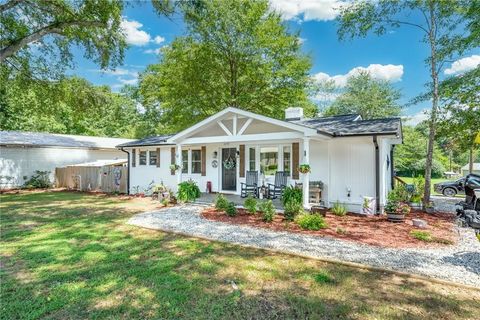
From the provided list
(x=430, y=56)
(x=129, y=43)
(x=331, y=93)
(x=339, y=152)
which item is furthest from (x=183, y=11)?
(x=331, y=93)

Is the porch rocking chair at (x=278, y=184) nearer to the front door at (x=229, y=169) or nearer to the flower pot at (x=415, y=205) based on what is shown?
the front door at (x=229, y=169)

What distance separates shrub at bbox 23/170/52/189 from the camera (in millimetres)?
17469

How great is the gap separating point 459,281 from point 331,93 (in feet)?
102

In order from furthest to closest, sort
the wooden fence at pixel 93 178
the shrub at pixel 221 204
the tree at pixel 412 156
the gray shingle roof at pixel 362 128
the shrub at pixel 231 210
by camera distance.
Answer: the tree at pixel 412 156 → the wooden fence at pixel 93 178 → the shrub at pixel 221 204 → the shrub at pixel 231 210 → the gray shingle roof at pixel 362 128

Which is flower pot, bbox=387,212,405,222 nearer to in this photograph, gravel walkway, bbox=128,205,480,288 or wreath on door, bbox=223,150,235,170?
gravel walkway, bbox=128,205,480,288

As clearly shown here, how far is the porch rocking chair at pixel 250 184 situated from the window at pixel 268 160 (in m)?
0.39

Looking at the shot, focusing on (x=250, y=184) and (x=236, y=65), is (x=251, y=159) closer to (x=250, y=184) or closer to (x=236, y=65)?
(x=250, y=184)

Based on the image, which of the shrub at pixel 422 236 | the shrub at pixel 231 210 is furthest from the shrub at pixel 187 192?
the shrub at pixel 422 236

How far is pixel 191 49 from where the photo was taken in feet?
60.7

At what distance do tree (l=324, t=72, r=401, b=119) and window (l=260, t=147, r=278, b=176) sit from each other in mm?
21803

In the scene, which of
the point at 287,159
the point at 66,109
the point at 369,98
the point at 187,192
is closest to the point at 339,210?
the point at 287,159

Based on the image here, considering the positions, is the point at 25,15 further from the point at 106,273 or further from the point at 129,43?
the point at 106,273

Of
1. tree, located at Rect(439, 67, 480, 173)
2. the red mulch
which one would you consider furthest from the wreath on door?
tree, located at Rect(439, 67, 480, 173)

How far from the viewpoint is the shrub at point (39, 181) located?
17469 mm
